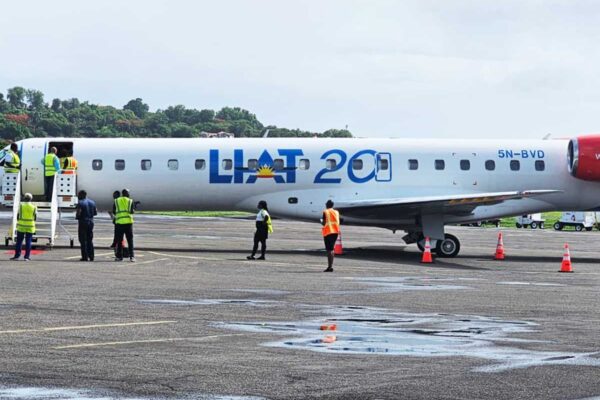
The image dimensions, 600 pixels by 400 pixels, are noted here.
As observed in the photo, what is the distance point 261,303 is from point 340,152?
17.0 metres

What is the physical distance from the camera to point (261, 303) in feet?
59.5

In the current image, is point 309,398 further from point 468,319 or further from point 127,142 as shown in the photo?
point 127,142

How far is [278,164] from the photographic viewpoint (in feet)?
113

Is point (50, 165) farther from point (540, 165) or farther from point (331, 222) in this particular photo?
point (540, 165)

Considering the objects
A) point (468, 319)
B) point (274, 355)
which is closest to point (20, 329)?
point (274, 355)

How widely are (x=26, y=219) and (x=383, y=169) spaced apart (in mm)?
11694

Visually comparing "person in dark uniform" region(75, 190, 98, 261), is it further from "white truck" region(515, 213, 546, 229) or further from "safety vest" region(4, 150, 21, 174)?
"white truck" region(515, 213, 546, 229)

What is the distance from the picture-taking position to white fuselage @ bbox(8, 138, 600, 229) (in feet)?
112

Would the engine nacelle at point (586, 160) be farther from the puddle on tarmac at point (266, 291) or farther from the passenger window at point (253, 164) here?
the puddle on tarmac at point (266, 291)

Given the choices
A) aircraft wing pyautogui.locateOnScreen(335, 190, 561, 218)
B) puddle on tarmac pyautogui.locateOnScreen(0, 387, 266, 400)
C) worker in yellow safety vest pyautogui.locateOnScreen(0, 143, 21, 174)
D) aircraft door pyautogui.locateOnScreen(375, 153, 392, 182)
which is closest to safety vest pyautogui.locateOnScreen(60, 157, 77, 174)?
worker in yellow safety vest pyautogui.locateOnScreen(0, 143, 21, 174)

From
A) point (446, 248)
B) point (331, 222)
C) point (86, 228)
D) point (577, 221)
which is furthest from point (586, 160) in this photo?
point (577, 221)

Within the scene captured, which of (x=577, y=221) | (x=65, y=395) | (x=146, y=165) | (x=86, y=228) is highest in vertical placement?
(x=146, y=165)

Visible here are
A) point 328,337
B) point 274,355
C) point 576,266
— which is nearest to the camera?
point 274,355

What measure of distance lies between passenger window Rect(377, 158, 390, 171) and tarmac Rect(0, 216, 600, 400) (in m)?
6.42
